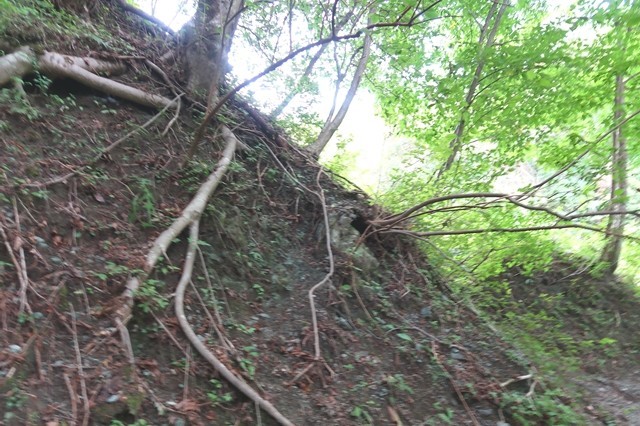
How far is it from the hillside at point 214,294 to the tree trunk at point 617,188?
2.24 metres

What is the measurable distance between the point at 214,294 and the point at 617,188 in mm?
8617

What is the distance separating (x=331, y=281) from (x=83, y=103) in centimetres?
386

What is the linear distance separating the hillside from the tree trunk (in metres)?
2.24

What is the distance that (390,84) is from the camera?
35.3ft

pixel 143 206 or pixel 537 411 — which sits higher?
pixel 143 206

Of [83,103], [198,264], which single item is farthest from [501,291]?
[83,103]

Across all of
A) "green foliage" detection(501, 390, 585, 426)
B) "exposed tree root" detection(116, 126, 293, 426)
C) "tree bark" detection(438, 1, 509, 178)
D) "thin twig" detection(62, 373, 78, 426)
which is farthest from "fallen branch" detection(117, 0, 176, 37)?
"green foliage" detection(501, 390, 585, 426)

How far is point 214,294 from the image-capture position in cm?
458

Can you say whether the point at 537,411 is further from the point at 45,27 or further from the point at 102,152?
the point at 45,27

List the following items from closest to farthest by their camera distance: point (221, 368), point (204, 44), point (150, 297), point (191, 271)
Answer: point (221, 368), point (150, 297), point (191, 271), point (204, 44)

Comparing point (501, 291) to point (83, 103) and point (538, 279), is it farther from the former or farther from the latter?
point (83, 103)

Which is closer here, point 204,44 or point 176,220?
point 176,220

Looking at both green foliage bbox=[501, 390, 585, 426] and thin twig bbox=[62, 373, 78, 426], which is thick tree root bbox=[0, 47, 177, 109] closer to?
thin twig bbox=[62, 373, 78, 426]

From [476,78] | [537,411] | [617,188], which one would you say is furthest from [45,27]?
[617,188]
